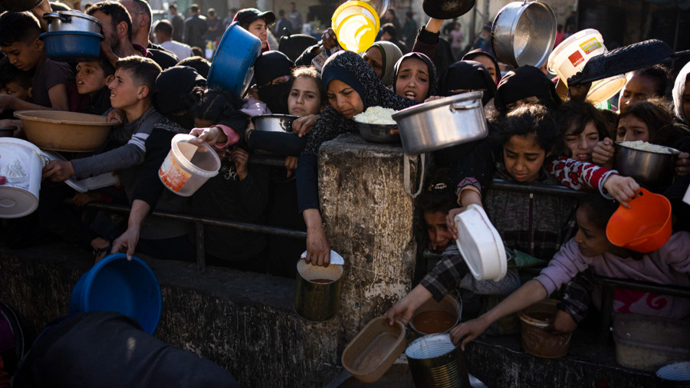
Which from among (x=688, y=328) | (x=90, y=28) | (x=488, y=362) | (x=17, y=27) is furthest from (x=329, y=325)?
(x=17, y=27)

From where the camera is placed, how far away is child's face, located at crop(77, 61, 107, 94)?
3.66 m

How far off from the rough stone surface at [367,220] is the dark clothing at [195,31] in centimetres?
1449

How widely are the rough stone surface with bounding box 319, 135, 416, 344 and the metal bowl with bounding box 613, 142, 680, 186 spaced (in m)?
1.03

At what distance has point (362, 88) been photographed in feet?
9.02

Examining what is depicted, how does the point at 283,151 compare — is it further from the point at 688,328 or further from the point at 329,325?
the point at 688,328

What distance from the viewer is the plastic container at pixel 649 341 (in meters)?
2.13

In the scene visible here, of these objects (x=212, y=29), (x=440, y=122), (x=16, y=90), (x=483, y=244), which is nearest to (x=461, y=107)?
(x=440, y=122)

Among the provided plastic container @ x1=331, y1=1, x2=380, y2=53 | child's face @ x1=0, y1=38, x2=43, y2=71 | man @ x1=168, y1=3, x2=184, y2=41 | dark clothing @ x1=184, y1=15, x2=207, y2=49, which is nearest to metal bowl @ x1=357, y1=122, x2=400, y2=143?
plastic container @ x1=331, y1=1, x2=380, y2=53

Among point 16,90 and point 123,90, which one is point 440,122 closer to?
point 123,90

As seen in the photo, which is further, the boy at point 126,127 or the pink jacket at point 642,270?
the boy at point 126,127

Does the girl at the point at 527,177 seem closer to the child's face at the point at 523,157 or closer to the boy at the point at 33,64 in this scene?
the child's face at the point at 523,157

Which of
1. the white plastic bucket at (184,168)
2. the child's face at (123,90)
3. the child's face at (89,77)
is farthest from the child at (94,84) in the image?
the white plastic bucket at (184,168)

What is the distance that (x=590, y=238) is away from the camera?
7.18 feet

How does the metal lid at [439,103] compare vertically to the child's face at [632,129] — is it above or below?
above
